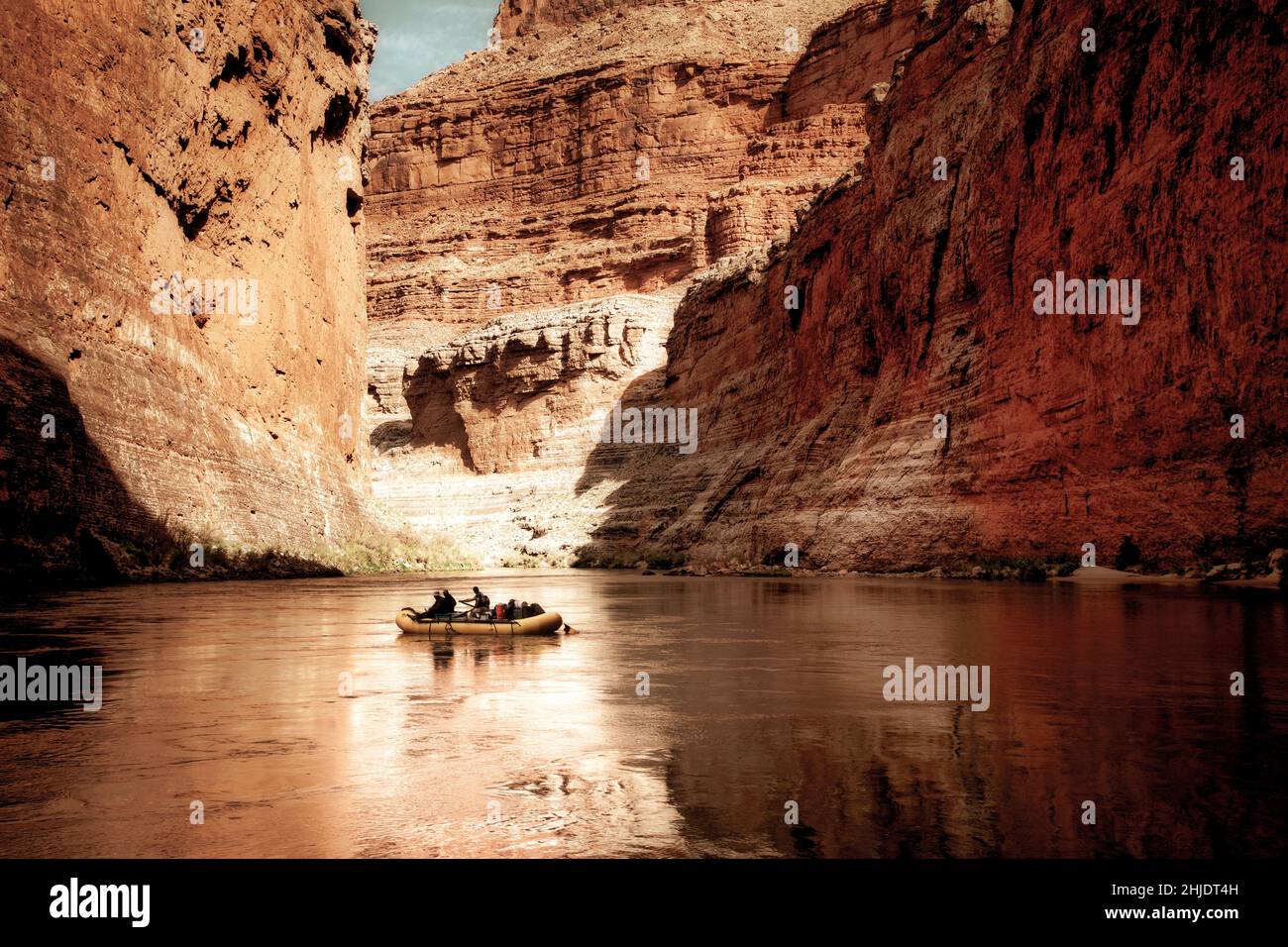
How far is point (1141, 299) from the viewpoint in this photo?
Answer: 2959 centimetres

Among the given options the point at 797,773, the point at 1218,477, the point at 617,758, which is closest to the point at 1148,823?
the point at 797,773

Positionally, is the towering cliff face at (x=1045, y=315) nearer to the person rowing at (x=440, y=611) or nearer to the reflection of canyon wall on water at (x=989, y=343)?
the reflection of canyon wall on water at (x=989, y=343)

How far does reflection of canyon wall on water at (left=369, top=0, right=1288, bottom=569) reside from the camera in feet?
88.4

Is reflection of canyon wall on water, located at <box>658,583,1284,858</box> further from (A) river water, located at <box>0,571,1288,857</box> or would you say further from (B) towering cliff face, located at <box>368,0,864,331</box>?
(B) towering cliff face, located at <box>368,0,864,331</box>

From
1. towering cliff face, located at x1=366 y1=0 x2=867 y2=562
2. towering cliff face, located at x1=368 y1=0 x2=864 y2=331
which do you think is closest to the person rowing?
towering cliff face, located at x1=366 y1=0 x2=867 y2=562

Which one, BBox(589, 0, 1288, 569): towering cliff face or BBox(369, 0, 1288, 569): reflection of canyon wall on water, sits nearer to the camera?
BBox(589, 0, 1288, 569): towering cliff face

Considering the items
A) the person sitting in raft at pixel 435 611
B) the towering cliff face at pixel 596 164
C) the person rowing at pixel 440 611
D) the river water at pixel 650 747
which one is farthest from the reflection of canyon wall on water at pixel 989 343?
the person sitting in raft at pixel 435 611

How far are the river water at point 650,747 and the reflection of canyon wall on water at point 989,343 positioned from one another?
12748 millimetres

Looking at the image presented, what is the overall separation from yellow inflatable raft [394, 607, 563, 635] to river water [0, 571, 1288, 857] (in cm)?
29

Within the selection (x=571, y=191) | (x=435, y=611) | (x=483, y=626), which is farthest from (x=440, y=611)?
(x=571, y=191)

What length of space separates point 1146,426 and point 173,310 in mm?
31993
